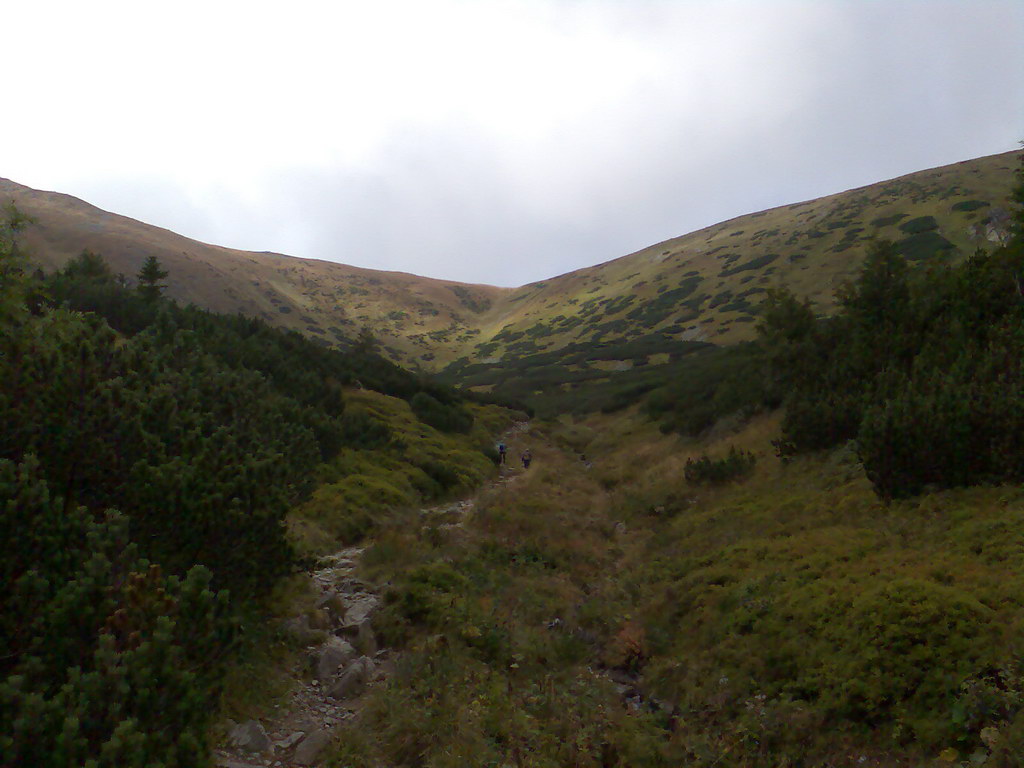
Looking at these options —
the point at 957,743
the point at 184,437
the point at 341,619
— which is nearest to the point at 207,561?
the point at 184,437

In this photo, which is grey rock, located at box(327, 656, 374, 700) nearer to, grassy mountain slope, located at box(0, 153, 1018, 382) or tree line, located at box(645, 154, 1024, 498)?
tree line, located at box(645, 154, 1024, 498)

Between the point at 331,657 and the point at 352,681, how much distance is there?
1.76ft

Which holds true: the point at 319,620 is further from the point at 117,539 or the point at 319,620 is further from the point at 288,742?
the point at 117,539

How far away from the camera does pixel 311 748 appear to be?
203 inches

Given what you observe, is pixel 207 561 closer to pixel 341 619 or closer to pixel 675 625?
pixel 341 619

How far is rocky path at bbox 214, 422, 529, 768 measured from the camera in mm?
5027

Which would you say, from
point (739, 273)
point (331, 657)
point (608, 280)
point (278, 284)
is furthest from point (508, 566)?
point (278, 284)

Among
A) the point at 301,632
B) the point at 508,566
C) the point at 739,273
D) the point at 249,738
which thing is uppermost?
the point at 739,273

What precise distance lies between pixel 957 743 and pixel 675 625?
375 centimetres

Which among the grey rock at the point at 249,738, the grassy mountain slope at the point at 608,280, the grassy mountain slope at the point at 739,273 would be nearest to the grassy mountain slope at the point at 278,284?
the grassy mountain slope at the point at 608,280

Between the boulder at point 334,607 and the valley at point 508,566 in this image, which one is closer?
the valley at point 508,566

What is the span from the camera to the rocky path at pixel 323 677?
5027 mm

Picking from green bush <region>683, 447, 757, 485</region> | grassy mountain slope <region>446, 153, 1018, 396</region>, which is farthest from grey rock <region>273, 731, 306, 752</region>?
grassy mountain slope <region>446, 153, 1018, 396</region>

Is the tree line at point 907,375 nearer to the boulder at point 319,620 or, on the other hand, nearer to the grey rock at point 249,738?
the boulder at point 319,620
